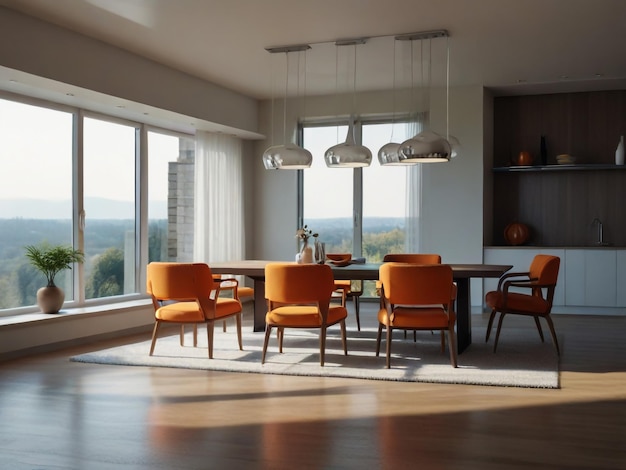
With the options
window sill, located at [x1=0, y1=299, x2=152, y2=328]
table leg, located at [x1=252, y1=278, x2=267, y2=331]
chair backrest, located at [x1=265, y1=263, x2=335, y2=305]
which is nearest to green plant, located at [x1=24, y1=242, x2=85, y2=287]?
window sill, located at [x1=0, y1=299, x2=152, y2=328]

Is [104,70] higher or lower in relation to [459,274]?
higher

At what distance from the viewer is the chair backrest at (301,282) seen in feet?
16.9

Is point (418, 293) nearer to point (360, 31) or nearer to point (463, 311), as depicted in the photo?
point (463, 311)

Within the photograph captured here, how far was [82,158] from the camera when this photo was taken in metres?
7.21

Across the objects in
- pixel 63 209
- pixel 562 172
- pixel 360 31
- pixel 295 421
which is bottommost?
pixel 295 421

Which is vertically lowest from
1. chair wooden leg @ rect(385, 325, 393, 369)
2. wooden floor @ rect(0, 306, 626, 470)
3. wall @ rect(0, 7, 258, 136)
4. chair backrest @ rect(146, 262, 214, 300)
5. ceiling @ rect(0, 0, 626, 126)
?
wooden floor @ rect(0, 306, 626, 470)

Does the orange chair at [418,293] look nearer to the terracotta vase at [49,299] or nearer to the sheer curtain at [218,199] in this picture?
the terracotta vase at [49,299]

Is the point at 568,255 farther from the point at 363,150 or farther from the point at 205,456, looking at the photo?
the point at 205,456

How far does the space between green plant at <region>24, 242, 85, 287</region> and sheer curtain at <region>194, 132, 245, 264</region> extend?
240 centimetres

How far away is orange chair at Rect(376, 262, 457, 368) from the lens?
196 inches

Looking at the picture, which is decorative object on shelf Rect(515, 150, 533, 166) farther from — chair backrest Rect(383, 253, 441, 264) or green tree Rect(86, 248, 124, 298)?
green tree Rect(86, 248, 124, 298)

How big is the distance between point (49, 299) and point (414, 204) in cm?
463

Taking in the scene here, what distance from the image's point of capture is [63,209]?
277 inches

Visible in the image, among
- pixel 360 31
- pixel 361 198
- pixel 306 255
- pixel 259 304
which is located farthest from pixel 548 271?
pixel 361 198
